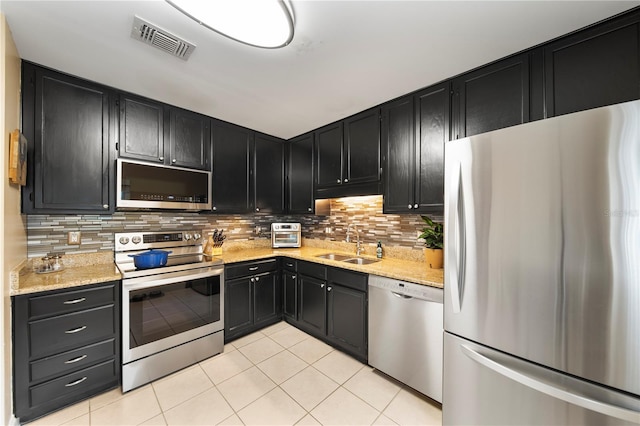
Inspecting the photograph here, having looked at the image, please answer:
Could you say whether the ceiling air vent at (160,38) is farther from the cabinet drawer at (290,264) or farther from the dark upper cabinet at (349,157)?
the cabinet drawer at (290,264)

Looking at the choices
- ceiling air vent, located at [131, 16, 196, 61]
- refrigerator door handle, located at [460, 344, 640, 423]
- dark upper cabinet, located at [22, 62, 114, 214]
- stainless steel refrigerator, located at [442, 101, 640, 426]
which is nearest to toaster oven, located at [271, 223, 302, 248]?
dark upper cabinet, located at [22, 62, 114, 214]

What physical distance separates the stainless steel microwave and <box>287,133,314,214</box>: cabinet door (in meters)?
1.09

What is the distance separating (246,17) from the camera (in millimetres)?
1230

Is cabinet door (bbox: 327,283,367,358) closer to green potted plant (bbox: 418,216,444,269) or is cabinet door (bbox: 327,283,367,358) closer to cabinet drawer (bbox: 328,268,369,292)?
cabinet drawer (bbox: 328,268,369,292)

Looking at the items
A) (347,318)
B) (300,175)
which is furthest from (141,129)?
(347,318)

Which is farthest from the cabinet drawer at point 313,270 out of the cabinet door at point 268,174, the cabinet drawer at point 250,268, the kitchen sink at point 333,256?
the cabinet door at point 268,174

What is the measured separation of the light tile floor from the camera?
1.68m

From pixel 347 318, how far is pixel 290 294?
2.83 ft

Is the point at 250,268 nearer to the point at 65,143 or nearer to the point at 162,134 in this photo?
the point at 162,134

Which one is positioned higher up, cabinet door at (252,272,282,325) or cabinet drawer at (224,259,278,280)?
cabinet drawer at (224,259,278,280)

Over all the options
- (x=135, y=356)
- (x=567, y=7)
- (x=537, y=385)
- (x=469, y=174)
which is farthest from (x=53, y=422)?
(x=567, y=7)

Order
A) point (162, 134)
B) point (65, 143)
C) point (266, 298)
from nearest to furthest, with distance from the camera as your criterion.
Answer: point (65, 143) → point (162, 134) → point (266, 298)

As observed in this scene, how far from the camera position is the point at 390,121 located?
2.41 m

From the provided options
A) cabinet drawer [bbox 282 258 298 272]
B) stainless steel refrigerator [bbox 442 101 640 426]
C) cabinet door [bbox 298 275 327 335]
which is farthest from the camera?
cabinet drawer [bbox 282 258 298 272]
